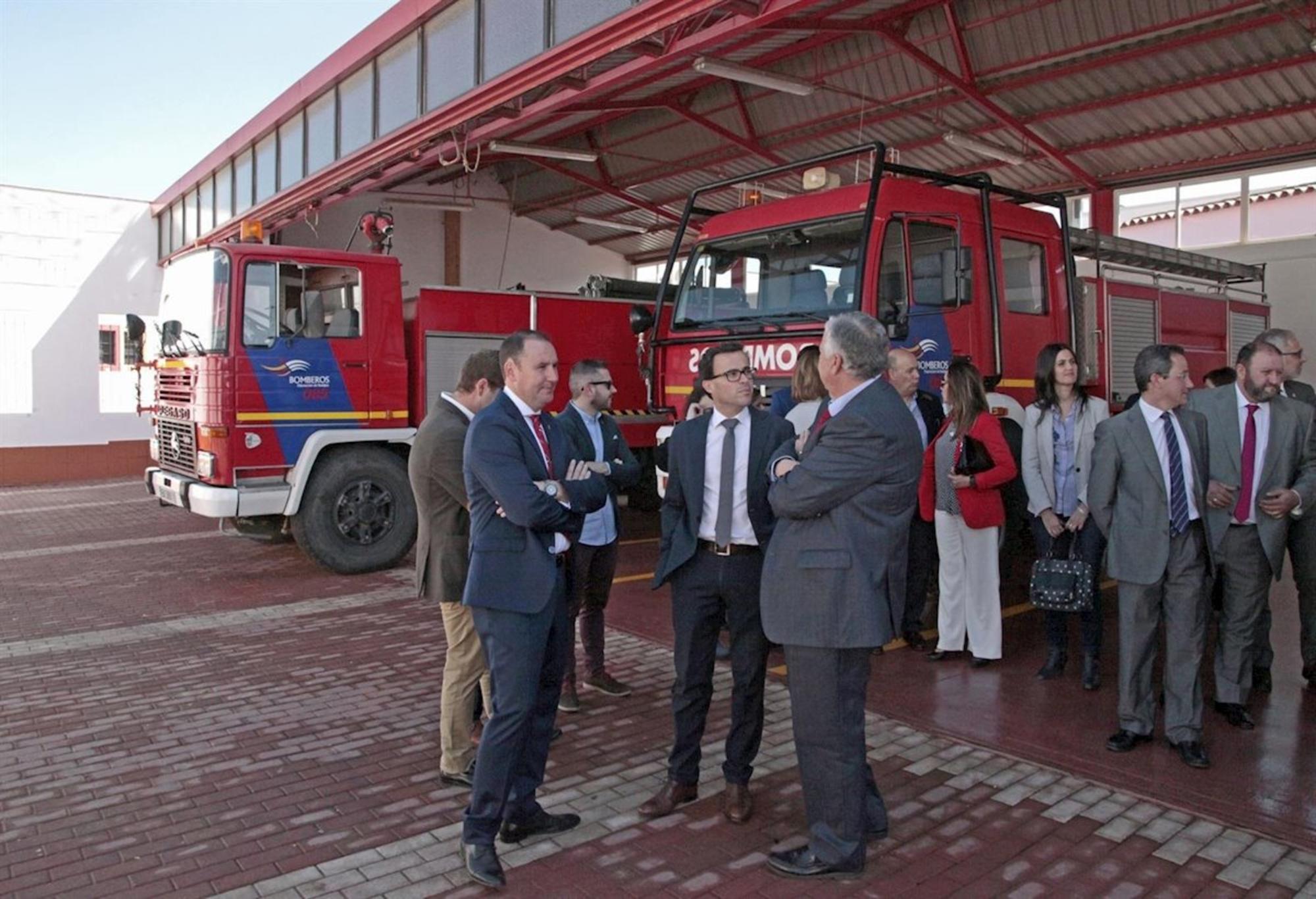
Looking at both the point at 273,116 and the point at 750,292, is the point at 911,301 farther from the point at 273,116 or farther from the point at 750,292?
the point at 273,116

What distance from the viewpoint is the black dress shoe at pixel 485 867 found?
124 inches

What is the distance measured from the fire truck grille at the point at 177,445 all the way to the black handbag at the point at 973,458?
20.2 ft

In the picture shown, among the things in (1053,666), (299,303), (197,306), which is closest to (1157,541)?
(1053,666)

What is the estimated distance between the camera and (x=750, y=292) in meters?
7.12

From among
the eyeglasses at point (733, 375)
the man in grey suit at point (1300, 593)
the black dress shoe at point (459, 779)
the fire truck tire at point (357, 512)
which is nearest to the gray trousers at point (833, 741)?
the eyeglasses at point (733, 375)

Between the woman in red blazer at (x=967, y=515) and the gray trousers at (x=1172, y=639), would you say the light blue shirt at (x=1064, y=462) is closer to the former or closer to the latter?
the woman in red blazer at (x=967, y=515)

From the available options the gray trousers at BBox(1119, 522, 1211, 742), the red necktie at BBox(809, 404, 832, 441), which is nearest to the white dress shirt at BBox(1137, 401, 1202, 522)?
the gray trousers at BBox(1119, 522, 1211, 742)

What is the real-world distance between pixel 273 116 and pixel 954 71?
10.7m

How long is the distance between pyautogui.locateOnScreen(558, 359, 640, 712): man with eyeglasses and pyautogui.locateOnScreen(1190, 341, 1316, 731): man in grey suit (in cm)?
283

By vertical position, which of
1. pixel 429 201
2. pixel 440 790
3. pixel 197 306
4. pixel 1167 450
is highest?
pixel 429 201

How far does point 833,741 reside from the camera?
10.6ft

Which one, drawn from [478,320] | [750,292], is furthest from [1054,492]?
[478,320]

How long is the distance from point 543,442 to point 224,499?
5.20m

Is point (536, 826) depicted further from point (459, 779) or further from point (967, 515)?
point (967, 515)
